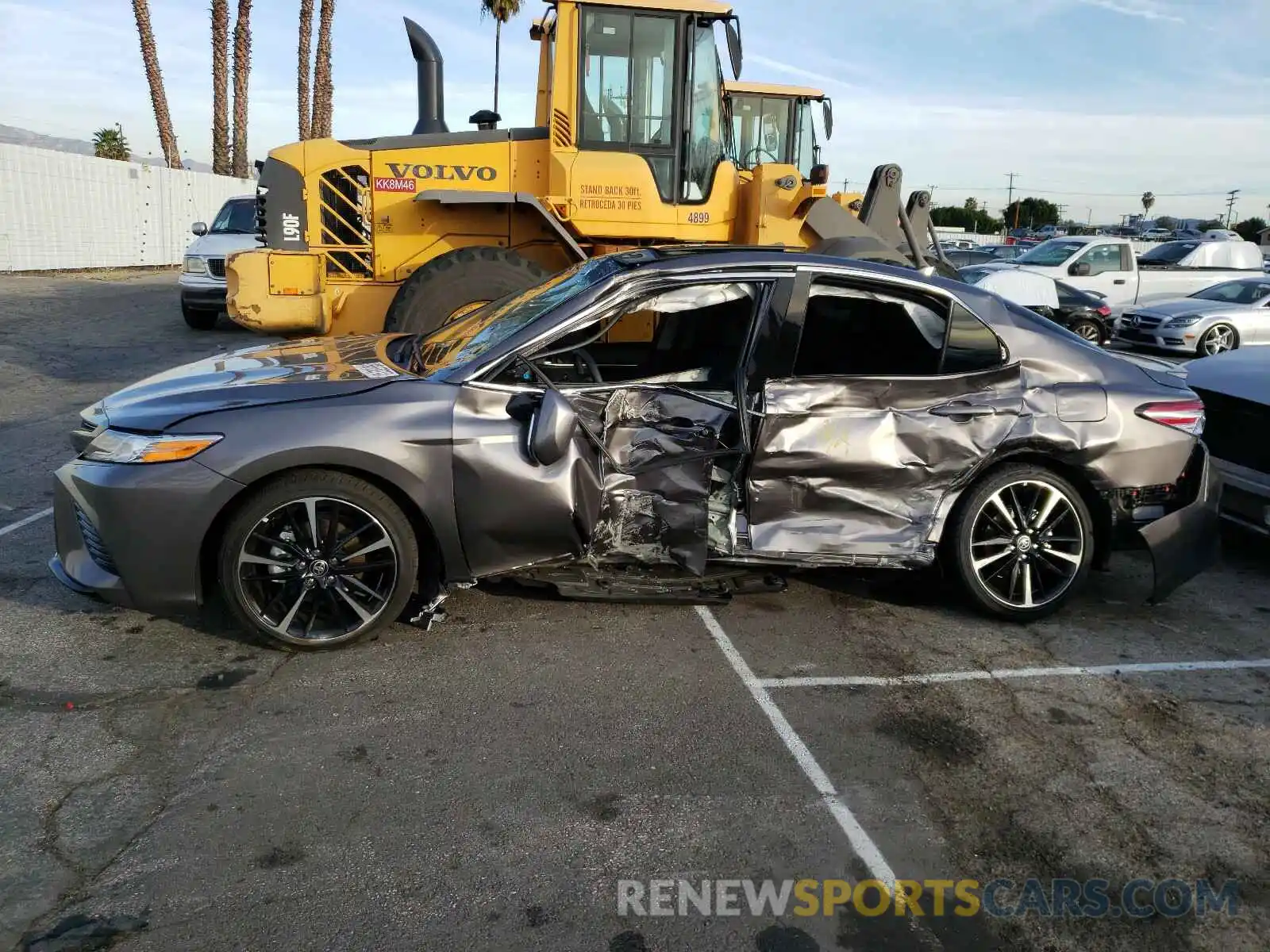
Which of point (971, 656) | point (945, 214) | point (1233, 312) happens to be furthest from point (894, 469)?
point (945, 214)

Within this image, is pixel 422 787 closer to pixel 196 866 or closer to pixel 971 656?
pixel 196 866

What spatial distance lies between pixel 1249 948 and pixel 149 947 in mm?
2909

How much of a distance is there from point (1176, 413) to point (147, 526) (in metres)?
4.72

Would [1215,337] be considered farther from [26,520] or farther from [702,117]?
[26,520]

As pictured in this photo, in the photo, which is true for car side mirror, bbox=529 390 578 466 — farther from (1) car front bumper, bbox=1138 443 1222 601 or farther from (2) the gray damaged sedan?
(1) car front bumper, bbox=1138 443 1222 601

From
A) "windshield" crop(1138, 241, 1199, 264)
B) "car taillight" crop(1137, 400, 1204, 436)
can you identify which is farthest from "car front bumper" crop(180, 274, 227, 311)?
"windshield" crop(1138, 241, 1199, 264)

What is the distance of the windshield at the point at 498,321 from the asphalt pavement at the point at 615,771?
3.95 ft

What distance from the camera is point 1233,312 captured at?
15383mm

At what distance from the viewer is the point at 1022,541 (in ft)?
15.3

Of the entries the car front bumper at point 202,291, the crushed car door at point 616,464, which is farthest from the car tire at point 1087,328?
the car front bumper at point 202,291

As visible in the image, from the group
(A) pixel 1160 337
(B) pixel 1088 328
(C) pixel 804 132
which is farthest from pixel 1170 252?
(C) pixel 804 132

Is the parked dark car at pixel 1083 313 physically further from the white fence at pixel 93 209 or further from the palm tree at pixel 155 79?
the palm tree at pixel 155 79

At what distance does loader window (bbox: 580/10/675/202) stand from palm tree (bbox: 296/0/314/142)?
23.0 metres

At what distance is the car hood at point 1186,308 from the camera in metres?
15.4
